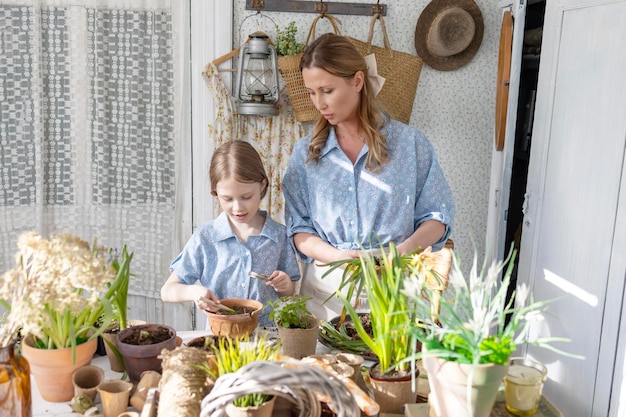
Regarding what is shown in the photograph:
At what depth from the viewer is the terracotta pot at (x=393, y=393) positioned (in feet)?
4.11

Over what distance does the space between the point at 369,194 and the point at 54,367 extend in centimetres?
121

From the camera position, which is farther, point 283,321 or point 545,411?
point 283,321

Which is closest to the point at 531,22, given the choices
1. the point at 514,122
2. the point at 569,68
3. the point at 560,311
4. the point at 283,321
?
the point at 514,122

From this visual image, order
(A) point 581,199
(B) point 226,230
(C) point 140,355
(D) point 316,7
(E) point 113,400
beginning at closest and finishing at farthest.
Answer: (E) point 113,400 < (C) point 140,355 < (B) point 226,230 < (A) point 581,199 < (D) point 316,7

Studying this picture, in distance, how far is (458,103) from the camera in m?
3.40

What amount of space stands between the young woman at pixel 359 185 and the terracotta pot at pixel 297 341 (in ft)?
1.94

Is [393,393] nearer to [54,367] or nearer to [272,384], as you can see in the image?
[272,384]

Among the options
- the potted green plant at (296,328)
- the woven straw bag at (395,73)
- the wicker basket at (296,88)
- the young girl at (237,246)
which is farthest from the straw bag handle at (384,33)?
the potted green plant at (296,328)

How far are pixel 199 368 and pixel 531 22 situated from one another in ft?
9.74

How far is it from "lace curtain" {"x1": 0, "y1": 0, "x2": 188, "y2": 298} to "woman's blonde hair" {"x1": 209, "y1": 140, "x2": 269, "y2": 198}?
1.34m

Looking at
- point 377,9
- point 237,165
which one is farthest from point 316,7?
point 237,165

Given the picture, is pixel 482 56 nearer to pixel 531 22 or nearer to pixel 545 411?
pixel 531 22

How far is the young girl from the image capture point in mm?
A: 1897

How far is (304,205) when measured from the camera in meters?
2.22
